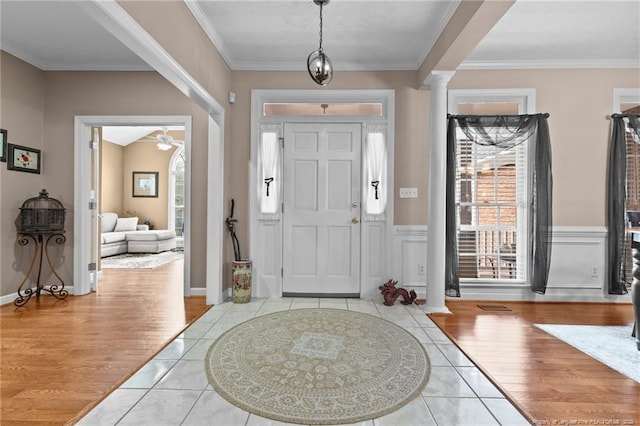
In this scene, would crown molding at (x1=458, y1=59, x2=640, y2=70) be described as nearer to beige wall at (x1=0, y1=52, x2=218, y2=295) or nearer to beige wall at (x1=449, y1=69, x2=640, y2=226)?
beige wall at (x1=449, y1=69, x2=640, y2=226)

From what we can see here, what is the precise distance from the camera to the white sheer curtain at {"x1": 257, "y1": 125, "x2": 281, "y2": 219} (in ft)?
12.8

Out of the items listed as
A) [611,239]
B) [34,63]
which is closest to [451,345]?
[611,239]

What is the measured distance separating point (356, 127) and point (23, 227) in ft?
13.3

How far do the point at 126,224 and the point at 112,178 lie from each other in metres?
1.47

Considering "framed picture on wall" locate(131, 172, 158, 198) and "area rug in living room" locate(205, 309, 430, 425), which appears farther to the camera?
"framed picture on wall" locate(131, 172, 158, 198)

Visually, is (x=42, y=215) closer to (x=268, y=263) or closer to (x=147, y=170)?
(x=268, y=263)

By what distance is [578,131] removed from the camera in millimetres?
3795

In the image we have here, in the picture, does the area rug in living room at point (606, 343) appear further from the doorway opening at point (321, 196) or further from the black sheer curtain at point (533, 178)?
the doorway opening at point (321, 196)

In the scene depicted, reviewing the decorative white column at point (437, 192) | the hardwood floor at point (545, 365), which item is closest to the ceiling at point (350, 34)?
the decorative white column at point (437, 192)

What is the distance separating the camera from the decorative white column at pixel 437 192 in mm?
3434

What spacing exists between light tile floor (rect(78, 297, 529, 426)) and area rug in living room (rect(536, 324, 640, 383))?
3.37 ft

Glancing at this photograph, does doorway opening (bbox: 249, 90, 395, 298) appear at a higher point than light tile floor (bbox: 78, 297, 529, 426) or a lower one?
higher

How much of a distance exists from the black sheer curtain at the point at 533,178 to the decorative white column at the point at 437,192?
283 mm

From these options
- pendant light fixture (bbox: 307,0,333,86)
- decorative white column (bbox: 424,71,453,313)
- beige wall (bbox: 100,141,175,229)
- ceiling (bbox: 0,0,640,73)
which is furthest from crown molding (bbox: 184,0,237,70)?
beige wall (bbox: 100,141,175,229)
